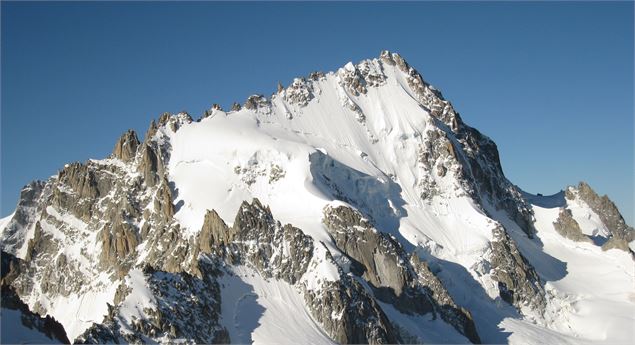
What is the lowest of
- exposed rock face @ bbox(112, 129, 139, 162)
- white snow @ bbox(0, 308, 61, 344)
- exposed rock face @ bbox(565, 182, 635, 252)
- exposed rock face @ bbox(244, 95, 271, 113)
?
white snow @ bbox(0, 308, 61, 344)

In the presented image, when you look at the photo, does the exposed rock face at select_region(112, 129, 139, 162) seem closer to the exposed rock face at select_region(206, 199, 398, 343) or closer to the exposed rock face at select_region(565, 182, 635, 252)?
the exposed rock face at select_region(206, 199, 398, 343)

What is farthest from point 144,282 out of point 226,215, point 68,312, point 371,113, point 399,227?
point 371,113

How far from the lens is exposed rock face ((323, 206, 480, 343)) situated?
410 ft

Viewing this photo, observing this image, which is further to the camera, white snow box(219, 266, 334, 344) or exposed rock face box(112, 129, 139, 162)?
exposed rock face box(112, 129, 139, 162)

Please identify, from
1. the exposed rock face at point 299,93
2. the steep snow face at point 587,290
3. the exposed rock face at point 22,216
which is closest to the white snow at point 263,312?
the steep snow face at point 587,290

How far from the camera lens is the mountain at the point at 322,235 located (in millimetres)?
106625

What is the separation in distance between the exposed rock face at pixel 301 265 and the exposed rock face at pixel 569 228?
260ft

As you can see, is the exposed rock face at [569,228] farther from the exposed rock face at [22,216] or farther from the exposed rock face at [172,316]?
the exposed rock face at [22,216]

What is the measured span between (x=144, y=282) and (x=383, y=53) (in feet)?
392

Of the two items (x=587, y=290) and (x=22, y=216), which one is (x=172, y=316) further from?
(x=22, y=216)

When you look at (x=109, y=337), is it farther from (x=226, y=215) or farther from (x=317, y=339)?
(x=226, y=215)

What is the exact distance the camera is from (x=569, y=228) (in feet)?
575

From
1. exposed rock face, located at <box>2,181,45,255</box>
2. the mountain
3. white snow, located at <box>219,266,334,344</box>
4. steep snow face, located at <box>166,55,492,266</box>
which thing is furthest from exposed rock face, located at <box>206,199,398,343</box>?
exposed rock face, located at <box>2,181,45,255</box>

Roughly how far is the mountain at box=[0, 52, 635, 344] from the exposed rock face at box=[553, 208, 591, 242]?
34 centimetres
